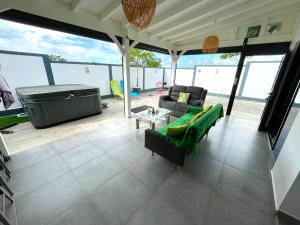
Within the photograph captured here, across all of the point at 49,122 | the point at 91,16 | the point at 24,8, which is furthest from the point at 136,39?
the point at 49,122

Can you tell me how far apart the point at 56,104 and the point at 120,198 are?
119 inches

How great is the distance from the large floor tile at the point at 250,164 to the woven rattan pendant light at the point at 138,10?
2.58 m

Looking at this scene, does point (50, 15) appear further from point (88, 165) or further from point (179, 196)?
point (179, 196)

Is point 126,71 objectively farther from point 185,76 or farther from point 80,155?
point 185,76

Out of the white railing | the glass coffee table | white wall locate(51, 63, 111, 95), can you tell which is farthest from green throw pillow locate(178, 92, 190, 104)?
white wall locate(51, 63, 111, 95)

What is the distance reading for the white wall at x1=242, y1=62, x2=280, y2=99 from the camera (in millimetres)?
6530

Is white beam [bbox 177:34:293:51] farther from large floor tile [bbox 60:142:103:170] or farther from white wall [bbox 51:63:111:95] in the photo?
large floor tile [bbox 60:142:103:170]

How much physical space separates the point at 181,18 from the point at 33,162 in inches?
178

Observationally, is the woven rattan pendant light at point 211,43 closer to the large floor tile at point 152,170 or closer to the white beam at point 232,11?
the white beam at point 232,11

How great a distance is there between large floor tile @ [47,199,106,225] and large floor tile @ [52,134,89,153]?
132 centimetres

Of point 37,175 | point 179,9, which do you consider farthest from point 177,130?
point 179,9

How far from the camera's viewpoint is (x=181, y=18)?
11.1 ft

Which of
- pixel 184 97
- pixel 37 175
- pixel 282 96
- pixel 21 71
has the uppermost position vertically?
pixel 21 71

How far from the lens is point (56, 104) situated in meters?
3.33
